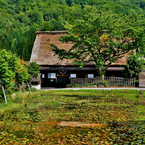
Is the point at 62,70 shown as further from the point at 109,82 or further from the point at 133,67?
the point at 133,67

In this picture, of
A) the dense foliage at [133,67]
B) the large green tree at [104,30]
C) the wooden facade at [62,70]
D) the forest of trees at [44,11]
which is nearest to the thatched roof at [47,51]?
the wooden facade at [62,70]

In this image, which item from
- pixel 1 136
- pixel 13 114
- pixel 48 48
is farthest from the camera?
pixel 48 48

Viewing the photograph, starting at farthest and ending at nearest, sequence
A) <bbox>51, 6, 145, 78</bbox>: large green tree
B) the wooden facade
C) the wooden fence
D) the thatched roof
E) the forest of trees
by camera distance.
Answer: the forest of trees, the thatched roof, the wooden facade, <bbox>51, 6, 145, 78</bbox>: large green tree, the wooden fence

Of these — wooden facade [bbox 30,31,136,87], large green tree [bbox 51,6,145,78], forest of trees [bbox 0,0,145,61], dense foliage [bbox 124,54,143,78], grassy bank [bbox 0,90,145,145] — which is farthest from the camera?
forest of trees [bbox 0,0,145,61]

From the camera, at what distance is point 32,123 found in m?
11.4

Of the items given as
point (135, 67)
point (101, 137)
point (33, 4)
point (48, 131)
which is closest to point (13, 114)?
point (48, 131)

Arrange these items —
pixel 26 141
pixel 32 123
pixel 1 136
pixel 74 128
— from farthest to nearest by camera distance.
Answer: pixel 32 123, pixel 74 128, pixel 1 136, pixel 26 141

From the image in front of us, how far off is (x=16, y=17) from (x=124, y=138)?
118 meters

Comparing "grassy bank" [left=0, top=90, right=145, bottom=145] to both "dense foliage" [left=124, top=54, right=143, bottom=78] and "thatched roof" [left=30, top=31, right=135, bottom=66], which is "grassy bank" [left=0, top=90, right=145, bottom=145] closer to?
"dense foliage" [left=124, top=54, right=143, bottom=78]

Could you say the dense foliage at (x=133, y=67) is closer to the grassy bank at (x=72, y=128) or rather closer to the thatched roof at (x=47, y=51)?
the thatched roof at (x=47, y=51)

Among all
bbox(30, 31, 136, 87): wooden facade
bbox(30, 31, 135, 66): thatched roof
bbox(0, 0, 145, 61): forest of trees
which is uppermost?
bbox(0, 0, 145, 61): forest of trees

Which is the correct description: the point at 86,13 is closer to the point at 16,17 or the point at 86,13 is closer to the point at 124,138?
the point at 124,138

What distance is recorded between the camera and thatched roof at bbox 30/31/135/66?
4372 centimetres

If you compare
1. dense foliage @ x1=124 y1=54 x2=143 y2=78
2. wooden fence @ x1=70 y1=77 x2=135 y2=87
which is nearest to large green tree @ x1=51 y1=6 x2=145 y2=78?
dense foliage @ x1=124 y1=54 x2=143 y2=78
